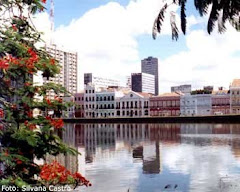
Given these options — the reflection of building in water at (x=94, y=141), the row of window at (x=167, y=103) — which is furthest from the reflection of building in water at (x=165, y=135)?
the row of window at (x=167, y=103)

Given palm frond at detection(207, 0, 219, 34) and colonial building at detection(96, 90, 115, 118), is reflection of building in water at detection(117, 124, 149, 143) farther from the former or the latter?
colonial building at detection(96, 90, 115, 118)

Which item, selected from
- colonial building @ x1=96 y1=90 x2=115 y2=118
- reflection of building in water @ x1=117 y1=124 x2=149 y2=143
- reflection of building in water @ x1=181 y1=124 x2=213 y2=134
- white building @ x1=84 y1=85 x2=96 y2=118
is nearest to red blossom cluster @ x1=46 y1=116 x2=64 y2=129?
reflection of building in water @ x1=117 y1=124 x2=149 y2=143

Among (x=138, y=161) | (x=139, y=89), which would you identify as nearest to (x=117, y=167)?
(x=138, y=161)

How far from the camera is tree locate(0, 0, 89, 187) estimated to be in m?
4.14

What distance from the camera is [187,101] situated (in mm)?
106125

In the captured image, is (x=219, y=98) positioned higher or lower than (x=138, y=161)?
higher

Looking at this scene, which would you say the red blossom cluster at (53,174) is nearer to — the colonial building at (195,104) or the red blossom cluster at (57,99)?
the red blossom cluster at (57,99)

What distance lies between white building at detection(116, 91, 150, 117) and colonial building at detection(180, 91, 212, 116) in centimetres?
954

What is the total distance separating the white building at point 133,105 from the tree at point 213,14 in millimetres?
99888

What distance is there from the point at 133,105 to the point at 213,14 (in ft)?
332

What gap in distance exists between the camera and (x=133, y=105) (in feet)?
359

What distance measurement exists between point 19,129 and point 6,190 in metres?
0.64

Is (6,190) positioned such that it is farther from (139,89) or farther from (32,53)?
(139,89)

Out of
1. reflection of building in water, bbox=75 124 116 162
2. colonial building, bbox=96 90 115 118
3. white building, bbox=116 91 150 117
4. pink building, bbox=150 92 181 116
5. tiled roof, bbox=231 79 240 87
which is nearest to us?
reflection of building in water, bbox=75 124 116 162
